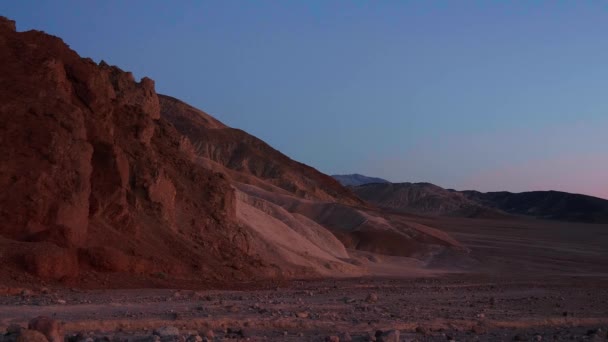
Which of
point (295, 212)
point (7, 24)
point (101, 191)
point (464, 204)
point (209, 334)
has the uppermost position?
point (464, 204)

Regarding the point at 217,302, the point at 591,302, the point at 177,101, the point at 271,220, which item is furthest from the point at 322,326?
the point at 177,101

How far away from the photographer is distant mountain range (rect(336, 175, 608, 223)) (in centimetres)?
14938

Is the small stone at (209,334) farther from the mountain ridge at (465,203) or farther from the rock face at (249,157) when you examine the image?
the mountain ridge at (465,203)

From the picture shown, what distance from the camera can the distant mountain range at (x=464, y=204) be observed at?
490 ft

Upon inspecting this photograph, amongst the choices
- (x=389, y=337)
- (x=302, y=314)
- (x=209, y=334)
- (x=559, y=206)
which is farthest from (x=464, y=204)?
(x=209, y=334)

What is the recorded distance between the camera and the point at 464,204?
160500 mm

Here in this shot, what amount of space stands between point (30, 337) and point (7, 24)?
1734 centimetres

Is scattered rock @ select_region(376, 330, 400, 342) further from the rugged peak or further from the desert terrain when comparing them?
the rugged peak

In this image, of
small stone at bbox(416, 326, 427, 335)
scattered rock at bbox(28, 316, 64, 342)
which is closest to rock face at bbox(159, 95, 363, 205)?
small stone at bbox(416, 326, 427, 335)

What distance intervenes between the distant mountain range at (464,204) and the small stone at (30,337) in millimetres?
133764

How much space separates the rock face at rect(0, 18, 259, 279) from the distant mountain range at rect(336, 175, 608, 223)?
117 meters

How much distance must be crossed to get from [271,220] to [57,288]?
20870 mm

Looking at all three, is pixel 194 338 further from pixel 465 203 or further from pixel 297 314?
pixel 465 203

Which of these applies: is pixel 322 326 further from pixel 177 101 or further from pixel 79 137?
pixel 177 101
